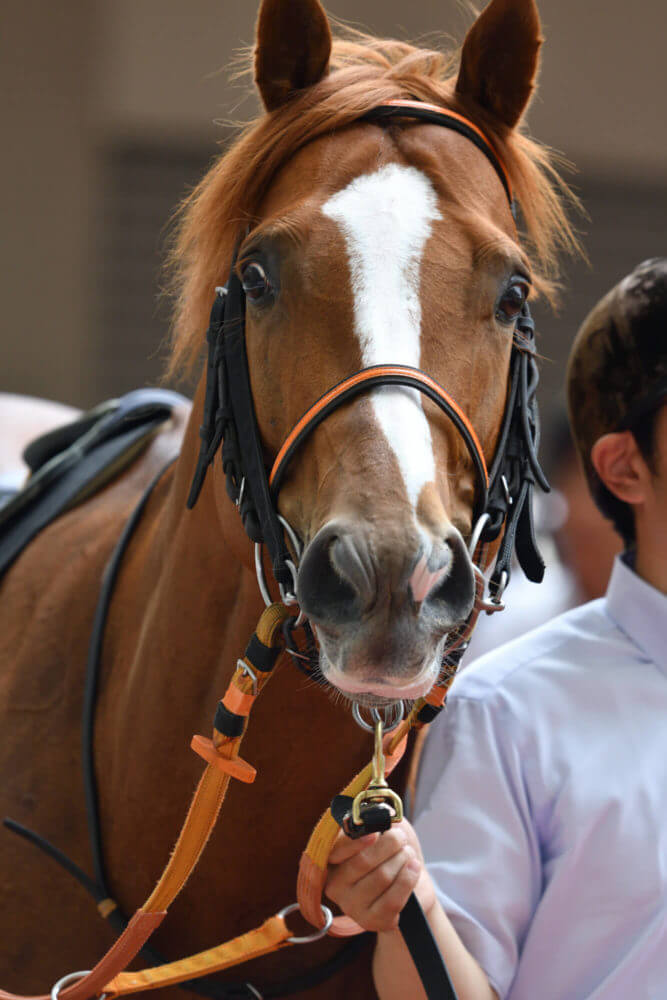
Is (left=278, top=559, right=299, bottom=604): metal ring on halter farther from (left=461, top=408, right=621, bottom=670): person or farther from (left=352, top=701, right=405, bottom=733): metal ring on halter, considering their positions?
(left=461, top=408, right=621, bottom=670): person

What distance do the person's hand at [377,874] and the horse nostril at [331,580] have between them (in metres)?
0.29

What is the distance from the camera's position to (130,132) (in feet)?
20.7

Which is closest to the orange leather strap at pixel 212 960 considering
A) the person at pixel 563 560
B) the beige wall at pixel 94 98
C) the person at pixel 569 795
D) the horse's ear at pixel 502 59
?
the person at pixel 569 795

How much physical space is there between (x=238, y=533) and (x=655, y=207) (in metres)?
6.45

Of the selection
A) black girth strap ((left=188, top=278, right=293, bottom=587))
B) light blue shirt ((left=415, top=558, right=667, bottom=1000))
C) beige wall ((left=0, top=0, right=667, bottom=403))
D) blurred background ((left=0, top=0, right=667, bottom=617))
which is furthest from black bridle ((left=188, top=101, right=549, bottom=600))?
beige wall ((left=0, top=0, right=667, bottom=403))

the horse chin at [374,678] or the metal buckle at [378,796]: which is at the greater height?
the horse chin at [374,678]

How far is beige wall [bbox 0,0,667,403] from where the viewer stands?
6.06 metres

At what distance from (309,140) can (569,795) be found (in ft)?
2.84

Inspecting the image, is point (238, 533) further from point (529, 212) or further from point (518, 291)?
point (529, 212)

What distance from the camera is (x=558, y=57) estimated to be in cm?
641

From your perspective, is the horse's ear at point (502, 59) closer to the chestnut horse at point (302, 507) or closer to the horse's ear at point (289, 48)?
the chestnut horse at point (302, 507)

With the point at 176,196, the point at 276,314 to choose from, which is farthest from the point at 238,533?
the point at 176,196

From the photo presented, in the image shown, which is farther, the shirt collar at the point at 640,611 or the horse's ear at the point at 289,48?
the shirt collar at the point at 640,611

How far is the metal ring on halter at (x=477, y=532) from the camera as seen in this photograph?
3.68ft
